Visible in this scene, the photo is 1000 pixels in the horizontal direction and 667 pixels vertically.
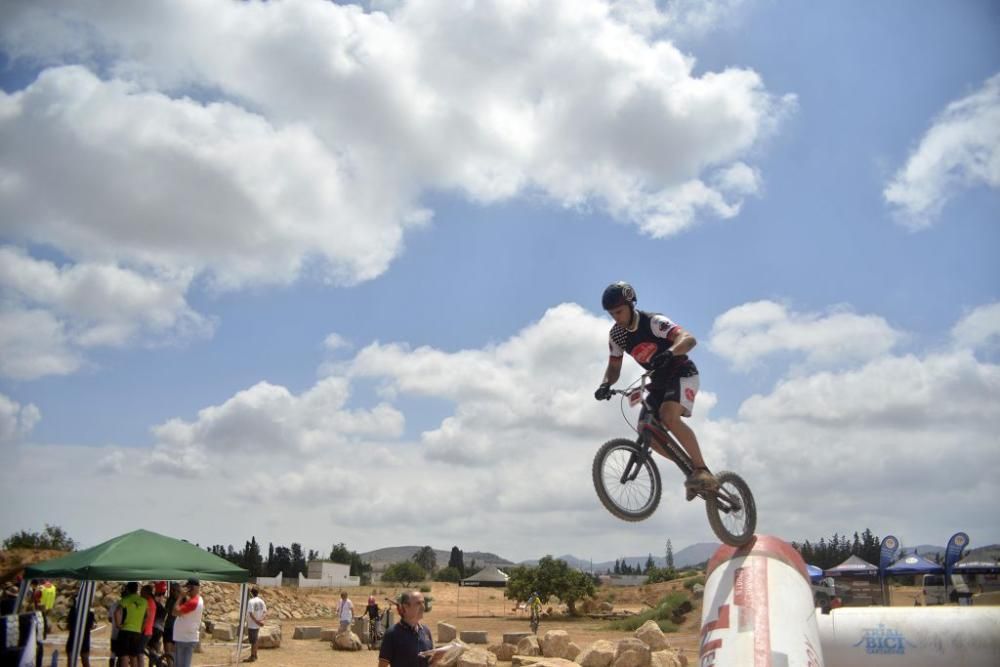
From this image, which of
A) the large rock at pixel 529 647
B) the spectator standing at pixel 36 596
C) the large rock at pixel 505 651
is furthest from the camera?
the large rock at pixel 505 651

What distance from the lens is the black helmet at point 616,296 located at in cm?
941

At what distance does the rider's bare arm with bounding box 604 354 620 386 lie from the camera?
998cm

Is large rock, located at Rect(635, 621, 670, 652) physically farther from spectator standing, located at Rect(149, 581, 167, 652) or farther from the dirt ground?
spectator standing, located at Rect(149, 581, 167, 652)

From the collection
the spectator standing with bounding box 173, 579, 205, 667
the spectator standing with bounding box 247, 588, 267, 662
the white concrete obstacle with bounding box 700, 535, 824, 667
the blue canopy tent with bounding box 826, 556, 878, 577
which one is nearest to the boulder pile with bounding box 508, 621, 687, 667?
the spectator standing with bounding box 173, 579, 205, 667

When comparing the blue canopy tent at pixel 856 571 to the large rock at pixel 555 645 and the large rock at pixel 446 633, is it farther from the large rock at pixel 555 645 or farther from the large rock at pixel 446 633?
the large rock at pixel 555 645

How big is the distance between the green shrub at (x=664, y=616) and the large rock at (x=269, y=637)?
1852 centimetres

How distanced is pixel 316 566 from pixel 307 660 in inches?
2727

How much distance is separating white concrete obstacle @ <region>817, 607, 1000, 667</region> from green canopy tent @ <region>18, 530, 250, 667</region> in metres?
11.5

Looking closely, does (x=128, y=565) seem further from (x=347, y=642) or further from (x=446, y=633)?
(x=347, y=642)

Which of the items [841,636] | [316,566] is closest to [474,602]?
[316,566]

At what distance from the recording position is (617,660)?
18656 mm

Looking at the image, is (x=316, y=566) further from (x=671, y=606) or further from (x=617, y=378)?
(x=617, y=378)

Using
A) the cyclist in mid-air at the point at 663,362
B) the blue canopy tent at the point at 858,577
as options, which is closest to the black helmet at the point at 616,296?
the cyclist in mid-air at the point at 663,362

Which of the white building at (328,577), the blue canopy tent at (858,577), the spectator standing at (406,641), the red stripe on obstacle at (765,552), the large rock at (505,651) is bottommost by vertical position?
the white building at (328,577)
